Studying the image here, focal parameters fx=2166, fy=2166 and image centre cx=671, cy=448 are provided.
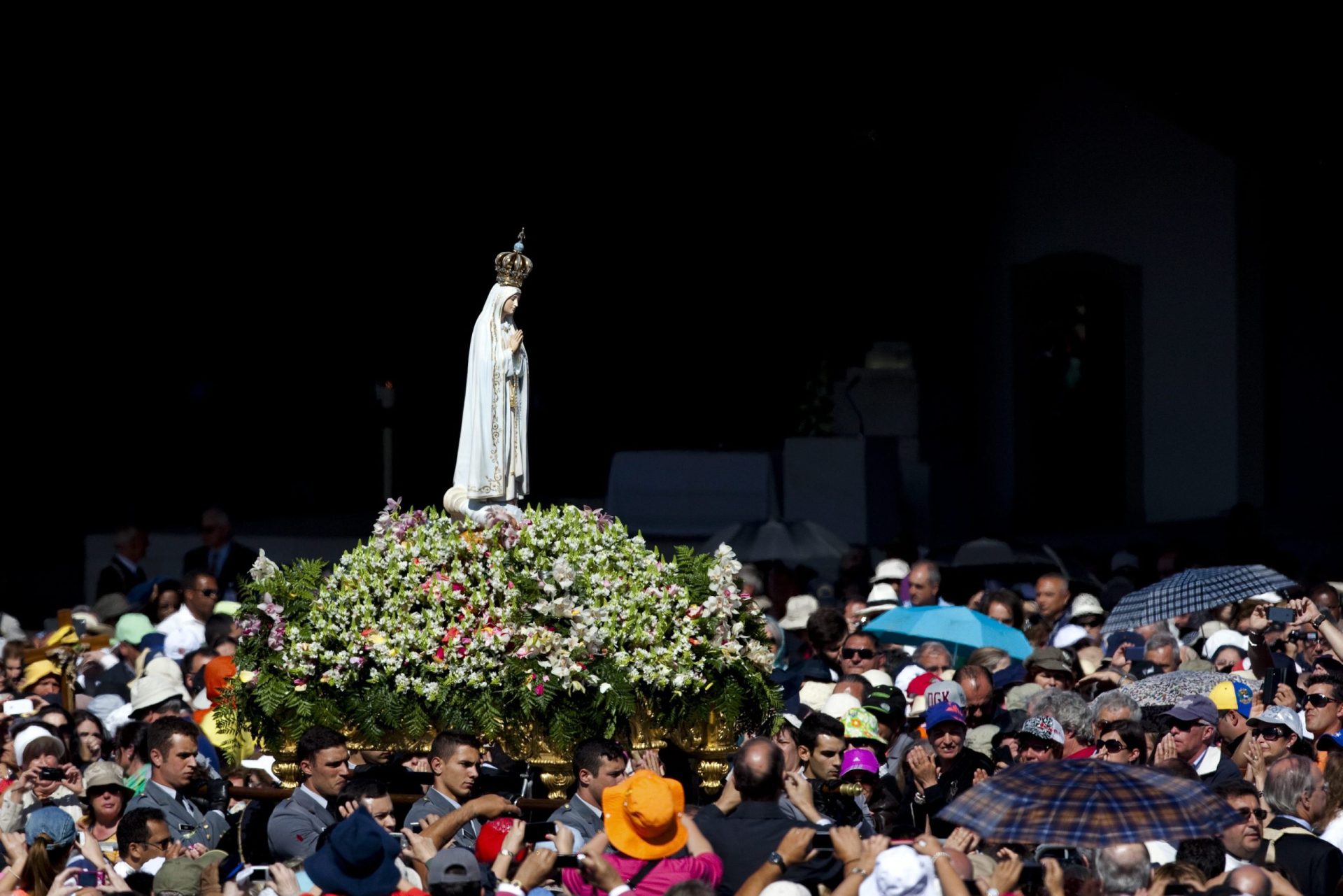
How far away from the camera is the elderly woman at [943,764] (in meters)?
8.77

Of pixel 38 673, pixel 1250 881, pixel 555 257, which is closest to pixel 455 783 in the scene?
pixel 1250 881

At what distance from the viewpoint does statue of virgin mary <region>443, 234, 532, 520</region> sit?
8.85 metres

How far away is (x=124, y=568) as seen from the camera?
1600 centimetres

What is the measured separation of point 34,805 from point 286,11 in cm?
1271

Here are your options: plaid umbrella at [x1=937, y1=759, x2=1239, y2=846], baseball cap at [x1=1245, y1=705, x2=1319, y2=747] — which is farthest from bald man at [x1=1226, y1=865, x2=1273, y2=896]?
baseball cap at [x1=1245, y1=705, x2=1319, y2=747]

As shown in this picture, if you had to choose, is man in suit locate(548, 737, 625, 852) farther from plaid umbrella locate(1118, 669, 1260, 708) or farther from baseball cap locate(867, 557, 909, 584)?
baseball cap locate(867, 557, 909, 584)

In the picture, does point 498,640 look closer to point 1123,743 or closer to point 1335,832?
point 1123,743

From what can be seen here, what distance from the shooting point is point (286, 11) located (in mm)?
20016

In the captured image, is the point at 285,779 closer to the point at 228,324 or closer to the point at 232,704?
the point at 232,704

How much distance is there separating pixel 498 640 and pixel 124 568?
27.4 feet

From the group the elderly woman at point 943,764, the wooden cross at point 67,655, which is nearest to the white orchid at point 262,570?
the wooden cross at point 67,655

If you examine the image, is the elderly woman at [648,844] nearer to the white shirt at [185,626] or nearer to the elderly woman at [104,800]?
the elderly woman at [104,800]

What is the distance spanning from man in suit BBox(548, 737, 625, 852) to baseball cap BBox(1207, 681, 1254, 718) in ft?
9.15

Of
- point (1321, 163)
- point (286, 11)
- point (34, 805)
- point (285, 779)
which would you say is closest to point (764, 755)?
point (285, 779)
